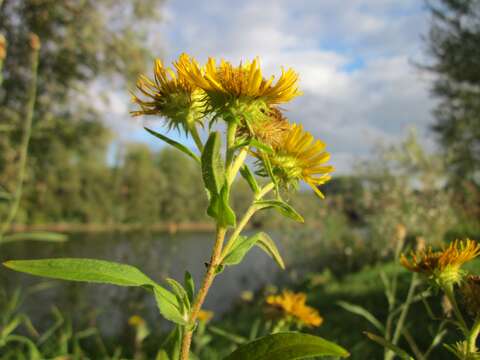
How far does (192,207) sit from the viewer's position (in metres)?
27.6

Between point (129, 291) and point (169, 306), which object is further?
point (129, 291)

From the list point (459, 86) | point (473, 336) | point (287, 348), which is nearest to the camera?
point (287, 348)

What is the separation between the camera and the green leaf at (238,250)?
70cm

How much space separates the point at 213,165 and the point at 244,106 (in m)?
0.19

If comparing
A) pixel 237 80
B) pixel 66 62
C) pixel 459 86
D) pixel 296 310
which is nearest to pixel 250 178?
pixel 237 80

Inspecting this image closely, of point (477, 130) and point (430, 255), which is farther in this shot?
point (477, 130)

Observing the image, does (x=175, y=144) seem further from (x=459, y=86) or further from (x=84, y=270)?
(x=459, y=86)

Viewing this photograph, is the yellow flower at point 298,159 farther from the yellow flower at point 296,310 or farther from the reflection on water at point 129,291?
the reflection on water at point 129,291

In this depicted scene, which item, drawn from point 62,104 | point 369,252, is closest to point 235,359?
point 369,252

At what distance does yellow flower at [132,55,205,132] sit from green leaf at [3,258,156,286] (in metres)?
0.33

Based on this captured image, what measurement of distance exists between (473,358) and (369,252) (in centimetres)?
775

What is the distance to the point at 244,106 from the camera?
775 mm

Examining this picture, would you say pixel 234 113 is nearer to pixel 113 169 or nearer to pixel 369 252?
pixel 369 252

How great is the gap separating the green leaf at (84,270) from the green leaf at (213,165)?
0.18 m
